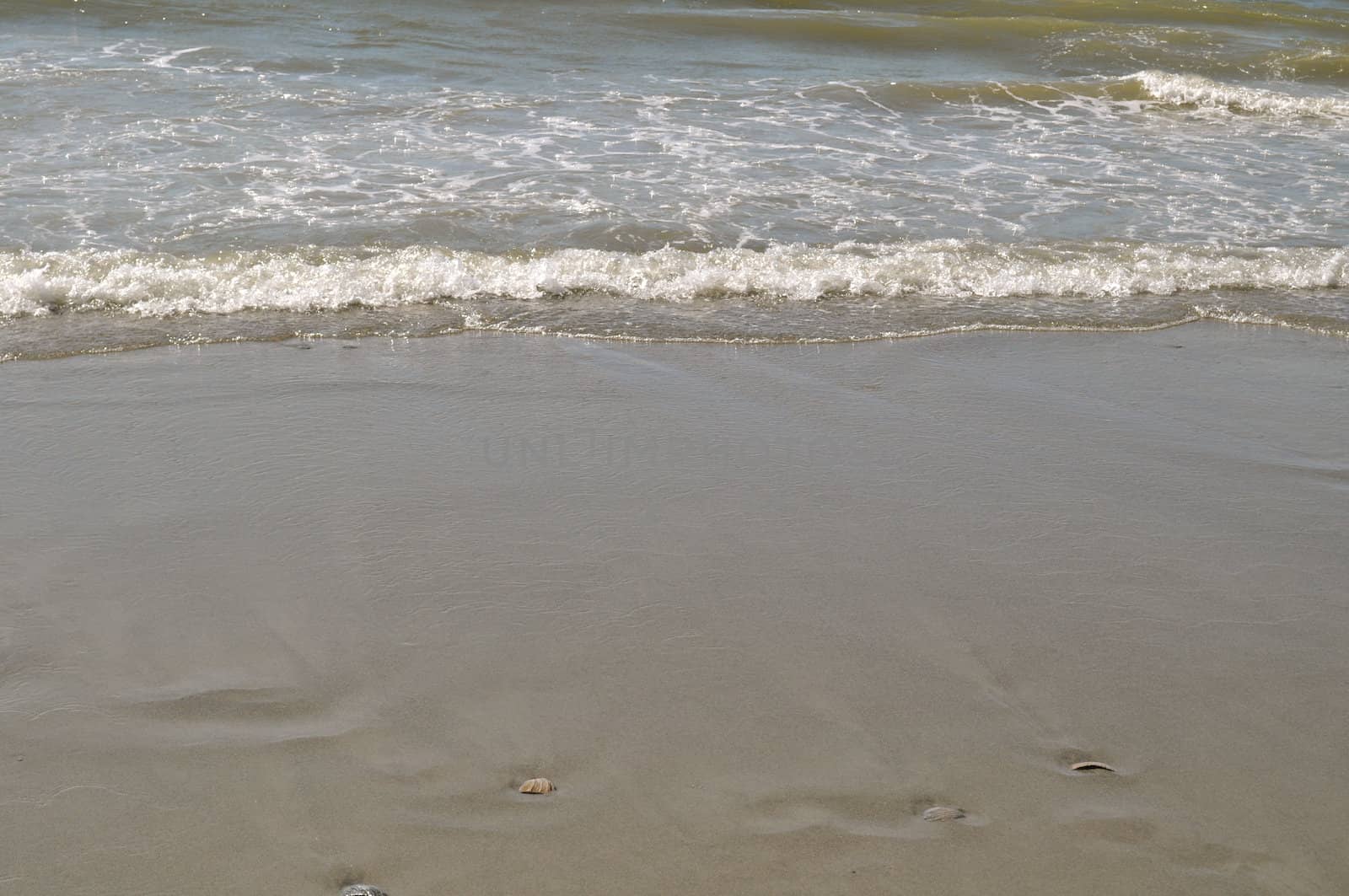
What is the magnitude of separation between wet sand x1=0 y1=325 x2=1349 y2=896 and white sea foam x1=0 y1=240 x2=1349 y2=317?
0.99 meters

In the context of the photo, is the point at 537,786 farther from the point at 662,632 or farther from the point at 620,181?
the point at 620,181

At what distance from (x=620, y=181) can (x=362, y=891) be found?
21.4ft

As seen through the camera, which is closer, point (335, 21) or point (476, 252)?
point (476, 252)

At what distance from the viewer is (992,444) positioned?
4340mm

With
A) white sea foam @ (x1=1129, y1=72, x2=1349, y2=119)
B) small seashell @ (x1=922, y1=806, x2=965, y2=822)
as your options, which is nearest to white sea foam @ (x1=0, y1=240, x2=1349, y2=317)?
small seashell @ (x1=922, y1=806, x2=965, y2=822)

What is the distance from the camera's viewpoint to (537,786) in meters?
2.53

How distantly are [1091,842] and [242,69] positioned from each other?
11.0m

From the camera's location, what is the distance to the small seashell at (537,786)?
252 centimetres

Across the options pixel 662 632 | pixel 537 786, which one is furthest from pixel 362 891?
pixel 662 632

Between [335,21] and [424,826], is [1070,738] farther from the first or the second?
[335,21]

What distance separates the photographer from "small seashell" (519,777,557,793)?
2.52 meters

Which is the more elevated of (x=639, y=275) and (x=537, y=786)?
(x=639, y=275)

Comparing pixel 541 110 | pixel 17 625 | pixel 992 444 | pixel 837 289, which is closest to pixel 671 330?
pixel 837 289

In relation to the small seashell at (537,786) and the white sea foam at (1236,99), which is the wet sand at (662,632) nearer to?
the small seashell at (537,786)
